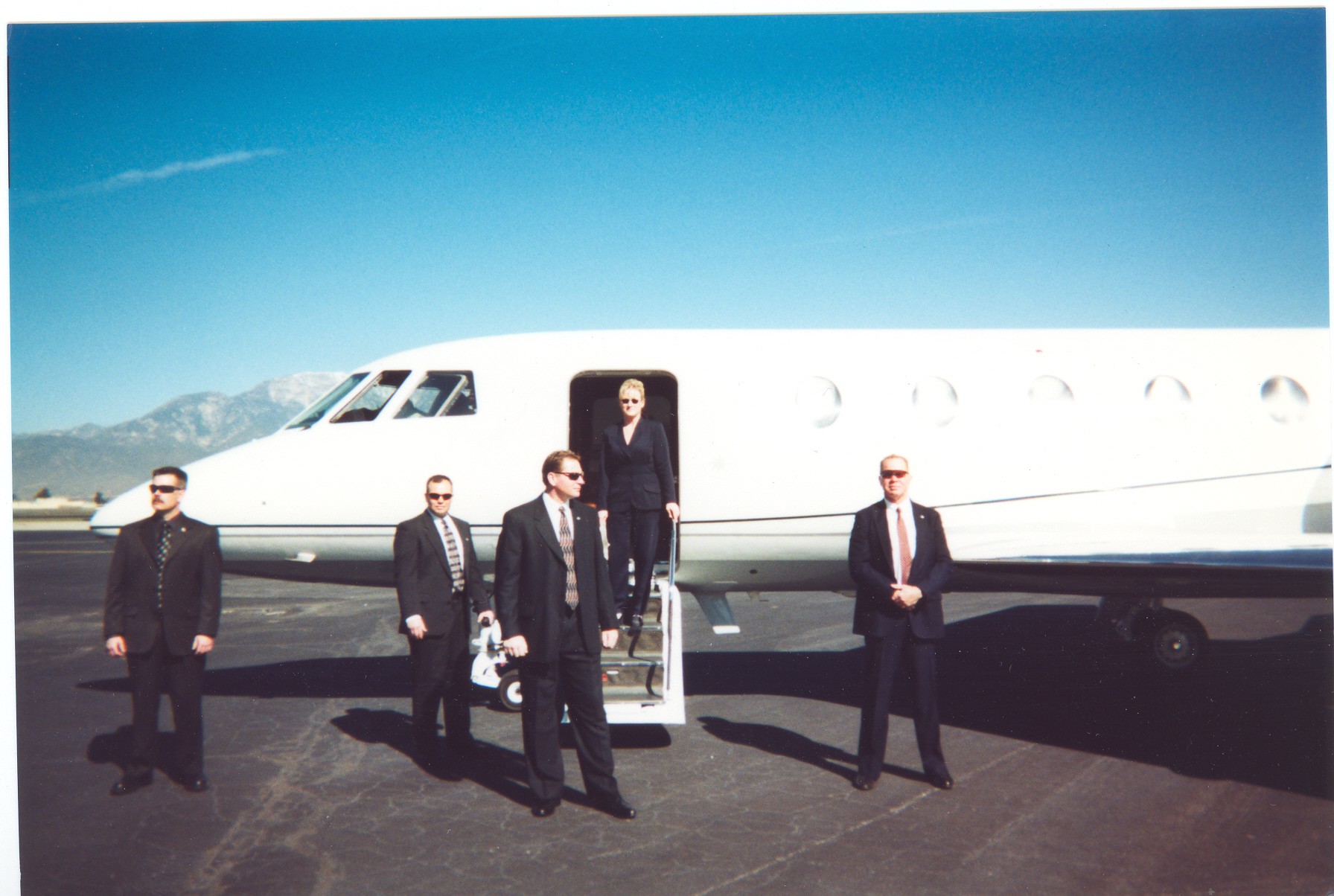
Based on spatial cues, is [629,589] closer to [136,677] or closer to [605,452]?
[605,452]

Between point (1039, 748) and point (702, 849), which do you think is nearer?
point (702, 849)

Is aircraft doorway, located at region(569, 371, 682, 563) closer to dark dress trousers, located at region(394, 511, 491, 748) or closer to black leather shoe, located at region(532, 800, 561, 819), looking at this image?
dark dress trousers, located at region(394, 511, 491, 748)

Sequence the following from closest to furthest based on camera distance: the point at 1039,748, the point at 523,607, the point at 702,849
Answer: the point at 702,849
the point at 523,607
the point at 1039,748

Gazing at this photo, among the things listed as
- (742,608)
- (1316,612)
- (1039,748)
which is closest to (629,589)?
(1039,748)

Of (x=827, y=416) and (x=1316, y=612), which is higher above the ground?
(x=827, y=416)

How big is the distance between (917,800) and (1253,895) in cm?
175

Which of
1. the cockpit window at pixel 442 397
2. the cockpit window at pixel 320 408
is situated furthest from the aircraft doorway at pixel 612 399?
the cockpit window at pixel 320 408

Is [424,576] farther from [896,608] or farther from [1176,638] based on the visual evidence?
[1176,638]

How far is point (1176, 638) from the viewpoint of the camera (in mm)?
8500

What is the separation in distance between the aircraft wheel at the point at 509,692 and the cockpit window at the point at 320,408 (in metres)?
2.73

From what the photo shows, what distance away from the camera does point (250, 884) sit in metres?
4.41

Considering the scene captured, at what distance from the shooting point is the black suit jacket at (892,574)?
18.0 ft

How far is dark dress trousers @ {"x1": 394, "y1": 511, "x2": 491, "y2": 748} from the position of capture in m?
5.97

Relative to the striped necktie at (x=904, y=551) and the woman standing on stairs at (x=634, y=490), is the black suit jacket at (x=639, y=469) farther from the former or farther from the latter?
the striped necktie at (x=904, y=551)
